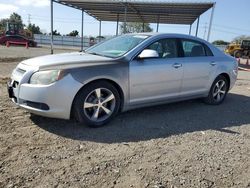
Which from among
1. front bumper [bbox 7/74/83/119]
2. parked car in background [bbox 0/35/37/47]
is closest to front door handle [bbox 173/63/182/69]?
front bumper [bbox 7/74/83/119]

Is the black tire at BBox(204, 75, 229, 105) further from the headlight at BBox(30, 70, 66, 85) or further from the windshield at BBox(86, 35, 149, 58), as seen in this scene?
the headlight at BBox(30, 70, 66, 85)

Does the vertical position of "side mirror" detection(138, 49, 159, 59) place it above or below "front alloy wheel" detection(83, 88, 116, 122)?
above

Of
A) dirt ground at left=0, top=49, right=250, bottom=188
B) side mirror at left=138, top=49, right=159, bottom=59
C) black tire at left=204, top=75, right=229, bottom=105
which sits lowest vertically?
dirt ground at left=0, top=49, right=250, bottom=188

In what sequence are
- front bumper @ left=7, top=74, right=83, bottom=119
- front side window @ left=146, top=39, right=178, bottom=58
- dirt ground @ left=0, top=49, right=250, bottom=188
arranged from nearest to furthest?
dirt ground @ left=0, top=49, right=250, bottom=188, front bumper @ left=7, top=74, right=83, bottom=119, front side window @ left=146, top=39, right=178, bottom=58

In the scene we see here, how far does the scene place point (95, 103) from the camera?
4.29m

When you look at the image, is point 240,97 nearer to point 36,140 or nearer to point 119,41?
point 119,41

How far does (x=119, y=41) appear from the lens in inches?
209

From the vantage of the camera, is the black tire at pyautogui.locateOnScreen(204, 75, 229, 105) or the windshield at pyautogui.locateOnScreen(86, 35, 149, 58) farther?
the black tire at pyautogui.locateOnScreen(204, 75, 229, 105)

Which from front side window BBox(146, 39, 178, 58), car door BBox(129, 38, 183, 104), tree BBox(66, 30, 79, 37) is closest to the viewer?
car door BBox(129, 38, 183, 104)

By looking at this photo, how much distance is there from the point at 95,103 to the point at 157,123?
1.17 metres

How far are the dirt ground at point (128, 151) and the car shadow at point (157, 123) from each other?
1cm

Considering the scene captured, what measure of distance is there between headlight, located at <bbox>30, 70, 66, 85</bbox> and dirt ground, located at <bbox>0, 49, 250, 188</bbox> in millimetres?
756

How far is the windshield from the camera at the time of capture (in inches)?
189

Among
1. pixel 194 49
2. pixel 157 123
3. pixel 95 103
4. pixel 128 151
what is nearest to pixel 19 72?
pixel 95 103
